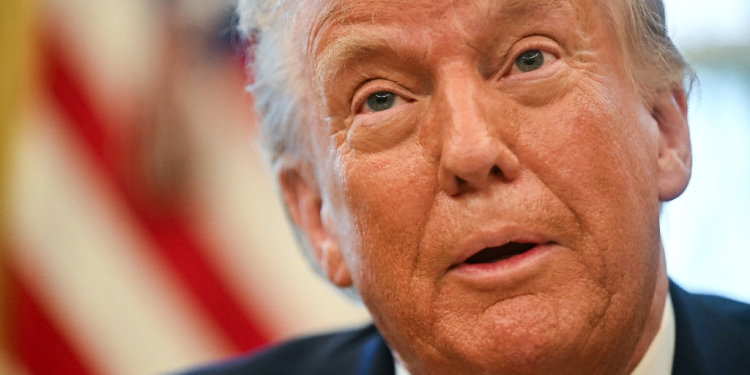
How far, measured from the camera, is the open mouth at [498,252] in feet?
3.32

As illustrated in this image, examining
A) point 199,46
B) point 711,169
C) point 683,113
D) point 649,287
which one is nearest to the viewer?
point 649,287

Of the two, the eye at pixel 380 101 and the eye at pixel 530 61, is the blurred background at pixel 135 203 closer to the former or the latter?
the eye at pixel 380 101

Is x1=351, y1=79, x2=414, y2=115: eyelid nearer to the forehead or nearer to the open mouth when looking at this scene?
the forehead

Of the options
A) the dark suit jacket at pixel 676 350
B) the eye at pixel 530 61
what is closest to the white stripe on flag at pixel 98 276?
the dark suit jacket at pixel 676 350

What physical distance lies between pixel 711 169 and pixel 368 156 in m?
1.47

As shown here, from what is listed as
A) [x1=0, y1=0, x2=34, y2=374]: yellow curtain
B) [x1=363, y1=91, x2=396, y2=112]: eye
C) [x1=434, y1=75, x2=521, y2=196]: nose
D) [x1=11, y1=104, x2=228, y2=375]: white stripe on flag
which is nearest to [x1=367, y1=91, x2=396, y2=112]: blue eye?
[x1=363, y1=91, x2=396, y2=112]: eye

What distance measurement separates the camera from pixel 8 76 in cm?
242

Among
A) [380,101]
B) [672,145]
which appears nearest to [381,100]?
[380,101]

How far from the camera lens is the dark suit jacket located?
1.24 m

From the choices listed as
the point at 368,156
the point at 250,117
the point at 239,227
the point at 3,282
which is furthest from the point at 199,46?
the point at 368,156

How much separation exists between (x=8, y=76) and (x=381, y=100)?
72.6 inches

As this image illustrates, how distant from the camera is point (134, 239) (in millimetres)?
2373

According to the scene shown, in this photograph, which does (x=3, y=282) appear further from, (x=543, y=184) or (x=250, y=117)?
(x=543, y=184)

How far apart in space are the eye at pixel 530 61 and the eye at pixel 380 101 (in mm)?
203
